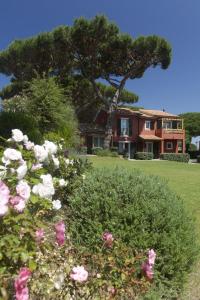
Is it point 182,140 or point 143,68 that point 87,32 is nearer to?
point 143,68

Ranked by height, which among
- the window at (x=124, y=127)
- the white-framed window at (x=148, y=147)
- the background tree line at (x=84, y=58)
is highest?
the background tree line at (x=84, y=58)

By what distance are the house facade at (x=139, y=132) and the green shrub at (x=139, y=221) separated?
37.6 metres

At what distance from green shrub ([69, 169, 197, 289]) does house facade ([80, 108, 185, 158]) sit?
37.6m

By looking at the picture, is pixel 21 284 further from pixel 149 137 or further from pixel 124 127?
pixel 149 137

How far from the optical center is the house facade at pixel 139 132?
44344 millimetres

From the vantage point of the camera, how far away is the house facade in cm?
4434

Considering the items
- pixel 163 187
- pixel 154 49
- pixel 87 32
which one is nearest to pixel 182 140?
pixel 154 49

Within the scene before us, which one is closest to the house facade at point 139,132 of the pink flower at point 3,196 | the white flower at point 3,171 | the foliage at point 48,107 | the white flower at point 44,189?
the foliage at point 48,107

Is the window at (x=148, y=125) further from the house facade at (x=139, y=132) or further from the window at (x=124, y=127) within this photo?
the window at (x=124, y=127)

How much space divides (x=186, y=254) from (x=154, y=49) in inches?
1347

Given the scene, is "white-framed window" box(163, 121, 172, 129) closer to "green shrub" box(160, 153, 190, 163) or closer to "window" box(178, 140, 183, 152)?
"window" box(178, 140, 183, 152)

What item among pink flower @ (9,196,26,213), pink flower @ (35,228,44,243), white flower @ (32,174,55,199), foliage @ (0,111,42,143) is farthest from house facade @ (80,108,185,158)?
pink flower @ (9,196,26,213)

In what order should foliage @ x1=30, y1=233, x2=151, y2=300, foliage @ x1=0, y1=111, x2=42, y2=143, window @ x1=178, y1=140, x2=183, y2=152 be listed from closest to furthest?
foliage @ x1=30, y1=233, x2=151, y2=300 → foliage @ x1=0, y1=111, x2=42, y2=143 → window @ x1=178, y1=140, x2=183, y2=152

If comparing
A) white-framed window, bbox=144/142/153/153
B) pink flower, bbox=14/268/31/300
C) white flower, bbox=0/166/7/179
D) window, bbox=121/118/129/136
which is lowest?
pink flower, bbox=14/268/31/300
